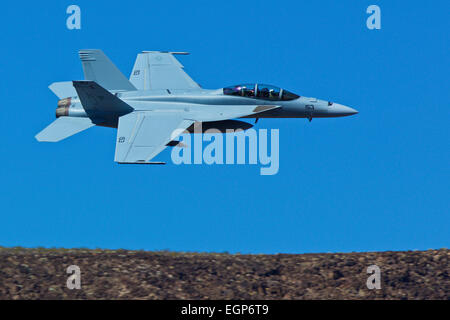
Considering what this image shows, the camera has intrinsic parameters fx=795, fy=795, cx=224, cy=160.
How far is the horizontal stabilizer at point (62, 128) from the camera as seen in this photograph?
108 feet

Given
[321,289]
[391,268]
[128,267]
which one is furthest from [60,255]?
[391,268]

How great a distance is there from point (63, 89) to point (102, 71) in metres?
1.92

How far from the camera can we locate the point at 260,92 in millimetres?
33719

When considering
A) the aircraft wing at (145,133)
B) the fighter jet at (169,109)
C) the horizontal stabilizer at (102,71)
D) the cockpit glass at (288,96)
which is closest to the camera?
the aircraft wing at (145,133)

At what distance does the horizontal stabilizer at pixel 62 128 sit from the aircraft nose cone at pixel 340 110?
33.4ft

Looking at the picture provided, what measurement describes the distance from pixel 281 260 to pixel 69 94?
1212 cm

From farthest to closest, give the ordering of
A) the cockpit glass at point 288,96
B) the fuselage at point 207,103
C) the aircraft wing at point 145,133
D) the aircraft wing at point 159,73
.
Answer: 1. the aircraft wing at point 159,73
2. the cockpit glass at point 288,96
3. the fuselage at point 207,103
4. the aircraft wing at point 145,133

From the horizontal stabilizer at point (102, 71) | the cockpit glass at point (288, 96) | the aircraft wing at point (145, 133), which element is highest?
the horizontal stabilizer at point (102, 71)

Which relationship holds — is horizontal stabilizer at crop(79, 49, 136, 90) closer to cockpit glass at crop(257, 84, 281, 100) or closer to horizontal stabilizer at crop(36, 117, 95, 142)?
horizontal stabilizer at crop(36, 117, 95, 142)
